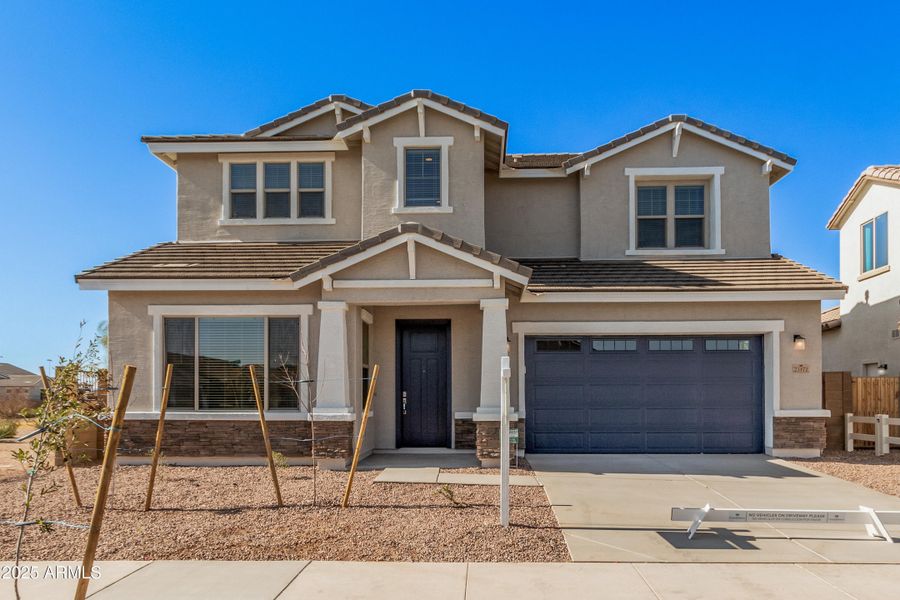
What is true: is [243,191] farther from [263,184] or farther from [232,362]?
[232,362]

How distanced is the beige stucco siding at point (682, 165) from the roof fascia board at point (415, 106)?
2.51 m

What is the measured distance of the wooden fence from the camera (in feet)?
43.6

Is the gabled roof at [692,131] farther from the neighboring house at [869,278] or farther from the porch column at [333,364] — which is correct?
the porch column at [333,364]

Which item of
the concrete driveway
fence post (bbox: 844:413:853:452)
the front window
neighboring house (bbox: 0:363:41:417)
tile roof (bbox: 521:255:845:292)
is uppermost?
the front window

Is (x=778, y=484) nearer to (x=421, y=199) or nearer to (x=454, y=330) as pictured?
(x=454, y=330)

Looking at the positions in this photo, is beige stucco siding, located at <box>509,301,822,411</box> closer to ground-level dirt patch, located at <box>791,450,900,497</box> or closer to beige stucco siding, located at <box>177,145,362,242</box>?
ground-level dirt patch, located at <box>791,450,900,497</box>

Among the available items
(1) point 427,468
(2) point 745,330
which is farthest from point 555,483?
(2) point 745,330

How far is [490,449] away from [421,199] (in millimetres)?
4899

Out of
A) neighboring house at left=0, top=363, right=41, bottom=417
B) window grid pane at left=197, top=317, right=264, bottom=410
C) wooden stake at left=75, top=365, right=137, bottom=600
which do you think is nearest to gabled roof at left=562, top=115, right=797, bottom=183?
window grid pane at left=197, top=317, right=264, bottom=410

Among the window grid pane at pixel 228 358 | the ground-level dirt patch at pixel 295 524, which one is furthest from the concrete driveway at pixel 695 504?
the window grid pane at pixel 228 358

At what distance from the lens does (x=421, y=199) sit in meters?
12.7

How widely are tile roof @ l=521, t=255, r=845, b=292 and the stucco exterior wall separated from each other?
4174 millimetres

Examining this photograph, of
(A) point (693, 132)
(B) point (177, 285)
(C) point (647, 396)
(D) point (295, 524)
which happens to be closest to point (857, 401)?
(C) point (647, 396)

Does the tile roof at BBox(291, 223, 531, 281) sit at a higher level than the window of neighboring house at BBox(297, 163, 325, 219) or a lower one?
lower
